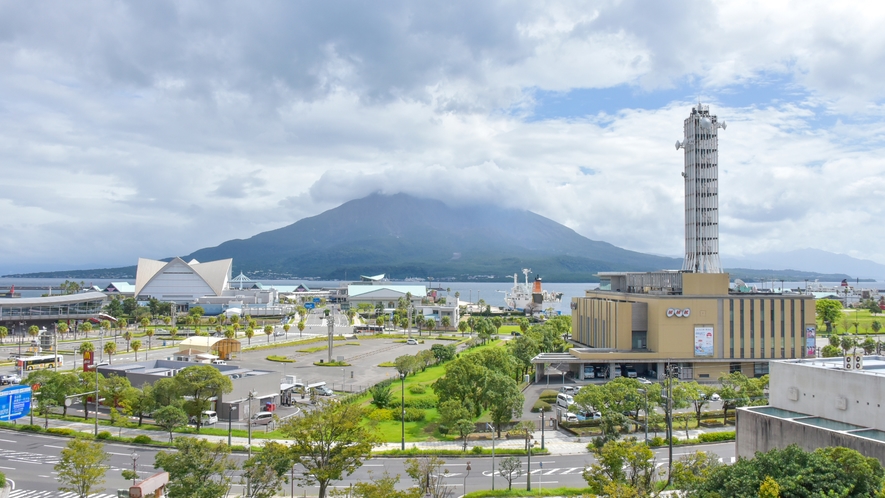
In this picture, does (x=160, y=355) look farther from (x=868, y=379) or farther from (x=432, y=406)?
(x=868, y=379)

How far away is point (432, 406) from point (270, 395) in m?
8.66

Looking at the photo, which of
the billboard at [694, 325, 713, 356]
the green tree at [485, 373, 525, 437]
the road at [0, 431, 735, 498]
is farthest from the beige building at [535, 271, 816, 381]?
the road at [0, 431, 735, 498]

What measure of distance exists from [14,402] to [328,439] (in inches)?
687

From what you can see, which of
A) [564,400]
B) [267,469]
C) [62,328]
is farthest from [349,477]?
[62,328]

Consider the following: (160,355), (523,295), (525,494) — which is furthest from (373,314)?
(525,494)

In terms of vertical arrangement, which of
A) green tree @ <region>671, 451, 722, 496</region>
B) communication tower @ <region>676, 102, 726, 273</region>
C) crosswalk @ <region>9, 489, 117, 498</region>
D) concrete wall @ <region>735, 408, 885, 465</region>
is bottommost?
crosswalk @ <region>9, 489, 117, 498</region>

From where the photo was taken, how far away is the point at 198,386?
28266 millimetres

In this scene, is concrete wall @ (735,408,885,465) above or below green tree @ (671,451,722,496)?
above

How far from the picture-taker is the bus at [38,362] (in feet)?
146

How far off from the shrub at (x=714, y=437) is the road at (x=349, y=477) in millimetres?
343

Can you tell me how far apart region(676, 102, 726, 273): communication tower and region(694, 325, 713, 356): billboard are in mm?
29882

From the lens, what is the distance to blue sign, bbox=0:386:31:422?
2652cm

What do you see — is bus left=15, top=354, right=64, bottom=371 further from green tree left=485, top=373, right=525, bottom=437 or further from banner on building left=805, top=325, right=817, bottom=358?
banner on building left=805, top=325, right=817, bottom=358

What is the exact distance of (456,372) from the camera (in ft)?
102
